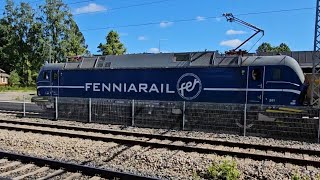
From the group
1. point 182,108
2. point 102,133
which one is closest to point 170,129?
point 182,108

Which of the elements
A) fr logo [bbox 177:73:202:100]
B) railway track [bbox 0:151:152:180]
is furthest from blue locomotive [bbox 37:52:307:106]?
railway track [bbox 0:151:152:180]

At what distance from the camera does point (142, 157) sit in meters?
9.92

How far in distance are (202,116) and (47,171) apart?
7.94m

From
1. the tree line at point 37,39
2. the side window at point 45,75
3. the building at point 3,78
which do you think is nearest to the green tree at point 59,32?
the tree line at point 37,39

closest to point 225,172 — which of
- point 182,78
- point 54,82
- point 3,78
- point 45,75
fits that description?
point 182,78

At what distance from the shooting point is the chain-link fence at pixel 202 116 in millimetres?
12781

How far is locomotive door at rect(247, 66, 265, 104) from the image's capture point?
15.6 m

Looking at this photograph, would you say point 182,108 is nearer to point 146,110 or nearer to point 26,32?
point 146,110

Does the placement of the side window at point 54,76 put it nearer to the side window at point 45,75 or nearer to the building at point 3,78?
the side window at point 45,75

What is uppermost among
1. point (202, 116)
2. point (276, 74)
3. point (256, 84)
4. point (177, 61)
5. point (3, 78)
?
point (3, 78)

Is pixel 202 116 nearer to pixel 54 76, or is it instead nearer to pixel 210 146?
pixel 210 146

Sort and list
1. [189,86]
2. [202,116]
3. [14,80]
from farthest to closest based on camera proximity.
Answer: [14,80] < [189,86] < [202,116]

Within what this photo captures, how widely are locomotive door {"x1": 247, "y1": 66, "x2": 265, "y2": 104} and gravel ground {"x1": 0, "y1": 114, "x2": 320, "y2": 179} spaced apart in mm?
3137

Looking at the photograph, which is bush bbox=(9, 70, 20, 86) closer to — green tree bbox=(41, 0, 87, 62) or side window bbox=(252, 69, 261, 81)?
green tree bbox=(41, 0, 87, 62)
